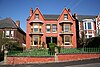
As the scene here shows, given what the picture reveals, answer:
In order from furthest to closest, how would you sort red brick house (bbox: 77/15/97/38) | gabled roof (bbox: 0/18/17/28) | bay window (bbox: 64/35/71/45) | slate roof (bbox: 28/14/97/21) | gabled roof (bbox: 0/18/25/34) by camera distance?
1. red brick house (bbox: 77/15/97/38)
2. gabled roof (bbox: 0/18/17/28)
3. gabled roof (bbox: 0/18/25/34)
4. slate roof (bbox: 28/14/97/21)
5. bay window (bbox: 64/35/71/45)

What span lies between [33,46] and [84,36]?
567 inches

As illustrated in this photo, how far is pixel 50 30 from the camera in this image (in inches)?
1596

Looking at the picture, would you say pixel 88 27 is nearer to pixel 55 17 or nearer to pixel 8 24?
pixel 55 17

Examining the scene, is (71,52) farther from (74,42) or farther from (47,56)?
(74,42)

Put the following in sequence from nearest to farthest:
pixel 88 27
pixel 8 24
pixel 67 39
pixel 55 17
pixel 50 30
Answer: pixel 67 39 < pixel 50 30 < pixel 55 17 < pixel 8 24 < pixel 88 27

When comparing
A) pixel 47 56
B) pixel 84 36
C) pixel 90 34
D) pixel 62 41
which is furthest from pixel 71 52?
pixel 90 34

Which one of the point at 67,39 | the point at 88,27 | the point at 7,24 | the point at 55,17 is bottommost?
the point at 67,39

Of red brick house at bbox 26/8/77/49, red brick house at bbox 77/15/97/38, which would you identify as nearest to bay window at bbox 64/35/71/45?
red brick house at bbox 26/8/77/49

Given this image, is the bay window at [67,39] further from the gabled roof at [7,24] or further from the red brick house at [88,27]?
the gabled roof at [7,24]

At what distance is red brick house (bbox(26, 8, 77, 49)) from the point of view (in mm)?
39031

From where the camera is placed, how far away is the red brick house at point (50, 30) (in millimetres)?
39031

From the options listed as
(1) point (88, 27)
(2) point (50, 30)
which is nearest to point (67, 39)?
(2) point (50, 30)

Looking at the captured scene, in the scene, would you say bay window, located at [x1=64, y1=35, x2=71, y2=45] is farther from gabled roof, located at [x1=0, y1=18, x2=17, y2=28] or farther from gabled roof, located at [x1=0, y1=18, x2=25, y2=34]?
gabled roof, located at [x1=0, y1=18, x2=17, y2=28]

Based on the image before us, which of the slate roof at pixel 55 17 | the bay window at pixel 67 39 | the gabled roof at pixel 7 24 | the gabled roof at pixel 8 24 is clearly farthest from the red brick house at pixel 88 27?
the gabled roof at pixel 7 24
